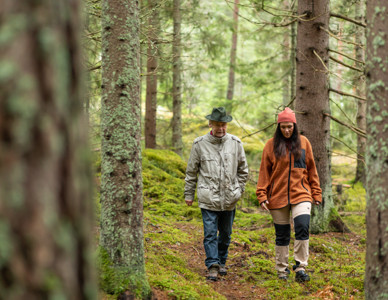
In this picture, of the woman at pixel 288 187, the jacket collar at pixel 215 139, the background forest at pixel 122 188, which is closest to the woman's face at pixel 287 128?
the woman at pixel 288 187

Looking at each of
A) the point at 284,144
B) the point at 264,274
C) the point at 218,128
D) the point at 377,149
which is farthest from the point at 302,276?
the point at 377,149

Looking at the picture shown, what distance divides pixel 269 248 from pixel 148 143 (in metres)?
7.41

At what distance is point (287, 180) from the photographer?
17.9ft

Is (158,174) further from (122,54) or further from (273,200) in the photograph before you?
(122,54)

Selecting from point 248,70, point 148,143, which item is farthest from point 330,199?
point 248,70

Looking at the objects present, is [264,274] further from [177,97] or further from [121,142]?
[177,97]

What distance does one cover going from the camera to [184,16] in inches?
619

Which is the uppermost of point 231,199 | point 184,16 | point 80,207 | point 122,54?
point 184,16

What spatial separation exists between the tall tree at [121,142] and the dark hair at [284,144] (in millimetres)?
2292

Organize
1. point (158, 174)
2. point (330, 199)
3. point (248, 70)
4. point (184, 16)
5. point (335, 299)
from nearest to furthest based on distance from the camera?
point (335, 299) → point (330, 199) → point (158, 174) → point (184, 16) → point (248, 70)

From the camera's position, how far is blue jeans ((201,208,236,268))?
18.7 ft

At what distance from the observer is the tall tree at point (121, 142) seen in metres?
3.97

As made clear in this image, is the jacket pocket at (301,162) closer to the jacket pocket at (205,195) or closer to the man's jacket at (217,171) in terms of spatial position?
the man's jacket at (217,171)

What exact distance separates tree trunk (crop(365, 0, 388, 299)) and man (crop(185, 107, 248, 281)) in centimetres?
298
